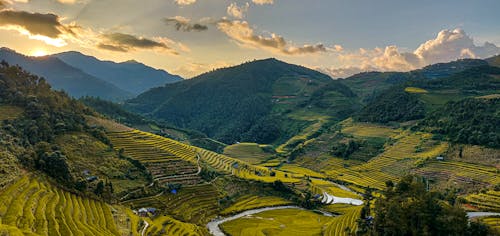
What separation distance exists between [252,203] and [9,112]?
4787 cm

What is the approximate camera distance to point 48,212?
123 ft

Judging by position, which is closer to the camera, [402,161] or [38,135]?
[38,135]

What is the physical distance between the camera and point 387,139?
10519cm

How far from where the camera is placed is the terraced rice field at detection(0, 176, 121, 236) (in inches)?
1296

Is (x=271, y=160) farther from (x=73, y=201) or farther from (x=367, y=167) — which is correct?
(x=73, y=201)

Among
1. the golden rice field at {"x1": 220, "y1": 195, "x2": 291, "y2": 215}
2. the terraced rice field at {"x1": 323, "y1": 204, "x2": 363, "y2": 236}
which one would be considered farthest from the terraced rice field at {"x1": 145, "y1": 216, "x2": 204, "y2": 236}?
the terraced rice field at {"x1": 323, "y1": 204, "x2": 363, "y2": 236}

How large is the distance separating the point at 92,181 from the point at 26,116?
25076 millimetres

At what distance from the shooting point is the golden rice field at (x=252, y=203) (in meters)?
61.7

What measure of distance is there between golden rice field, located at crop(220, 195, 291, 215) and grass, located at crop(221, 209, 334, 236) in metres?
2.73

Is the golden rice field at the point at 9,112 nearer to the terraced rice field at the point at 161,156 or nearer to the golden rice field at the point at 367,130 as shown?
the terraced rice field at the point at 161,156

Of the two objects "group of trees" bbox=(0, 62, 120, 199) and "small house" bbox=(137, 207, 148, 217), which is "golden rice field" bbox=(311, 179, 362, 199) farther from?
"group of trees" bbox=(0, 62, 120, 199)

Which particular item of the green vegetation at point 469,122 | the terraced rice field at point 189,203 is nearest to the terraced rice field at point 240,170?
the terraced rice field at point 189,203

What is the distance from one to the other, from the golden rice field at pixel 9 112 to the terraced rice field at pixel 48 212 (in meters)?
23.9

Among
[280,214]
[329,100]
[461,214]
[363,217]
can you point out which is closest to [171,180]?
[280,214]
